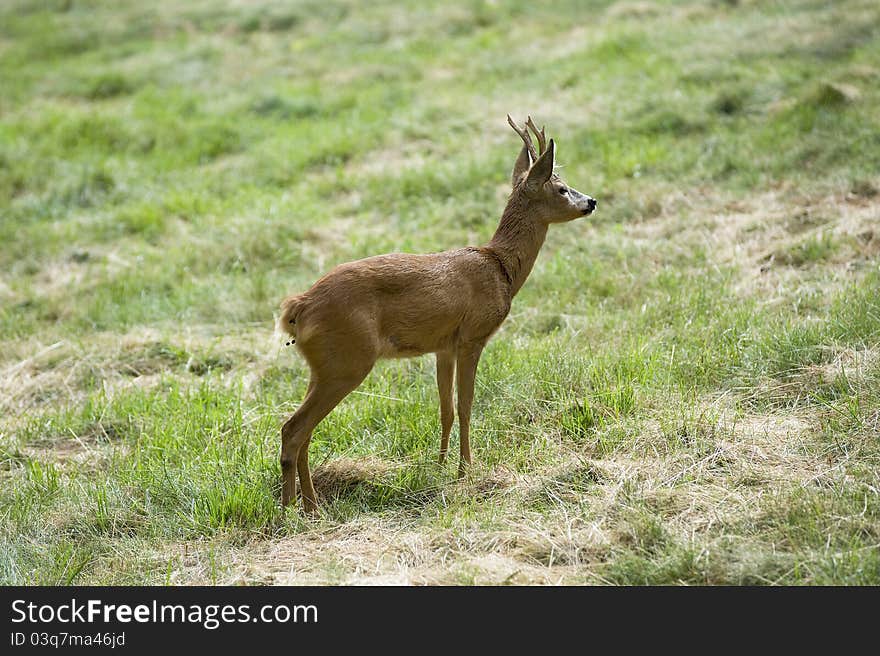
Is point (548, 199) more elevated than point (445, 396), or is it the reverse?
point (548, 199)

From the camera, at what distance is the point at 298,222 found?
9508mm

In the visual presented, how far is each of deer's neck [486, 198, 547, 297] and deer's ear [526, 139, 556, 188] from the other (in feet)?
0.53

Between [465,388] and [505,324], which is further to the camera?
[505,324]

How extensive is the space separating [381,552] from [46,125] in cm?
1052

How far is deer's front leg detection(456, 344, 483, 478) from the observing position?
525cm

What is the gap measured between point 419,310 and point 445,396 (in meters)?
0.59

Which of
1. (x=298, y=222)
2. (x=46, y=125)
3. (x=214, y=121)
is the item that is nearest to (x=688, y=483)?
(x=298, y=222)

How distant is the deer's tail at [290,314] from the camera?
4.83 metres

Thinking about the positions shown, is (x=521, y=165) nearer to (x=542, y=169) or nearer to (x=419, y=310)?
(x=542, y=169)

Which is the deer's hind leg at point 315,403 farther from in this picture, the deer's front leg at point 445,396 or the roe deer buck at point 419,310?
the deer's front leg at point 445,396

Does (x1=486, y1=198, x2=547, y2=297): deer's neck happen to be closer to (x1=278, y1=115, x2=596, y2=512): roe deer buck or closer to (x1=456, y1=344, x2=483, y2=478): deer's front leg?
(x1=278, y1=115, x2=596, y2=512): roe deer buck

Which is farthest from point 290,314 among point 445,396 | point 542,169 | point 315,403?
point 542,169

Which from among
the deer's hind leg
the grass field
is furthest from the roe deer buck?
the grass field

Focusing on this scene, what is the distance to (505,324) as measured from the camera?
723 cm
